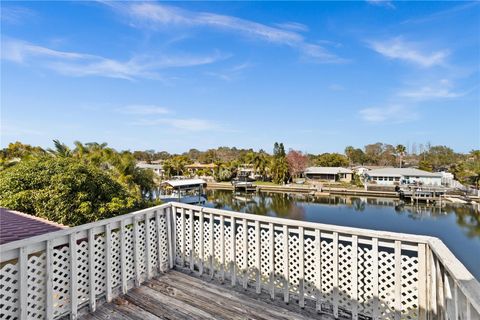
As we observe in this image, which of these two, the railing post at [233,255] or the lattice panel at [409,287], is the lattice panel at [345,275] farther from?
the railing post at [233,255]

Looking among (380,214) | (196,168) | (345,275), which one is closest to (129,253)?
(345,275)

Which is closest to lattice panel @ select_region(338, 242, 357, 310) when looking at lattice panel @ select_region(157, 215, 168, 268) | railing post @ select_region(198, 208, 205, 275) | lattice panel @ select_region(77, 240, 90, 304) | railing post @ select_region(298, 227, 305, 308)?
railing post @ select_region(298, 227, 305, 308)

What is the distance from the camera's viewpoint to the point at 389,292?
7.73 ft

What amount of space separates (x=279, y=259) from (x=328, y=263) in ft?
1.82

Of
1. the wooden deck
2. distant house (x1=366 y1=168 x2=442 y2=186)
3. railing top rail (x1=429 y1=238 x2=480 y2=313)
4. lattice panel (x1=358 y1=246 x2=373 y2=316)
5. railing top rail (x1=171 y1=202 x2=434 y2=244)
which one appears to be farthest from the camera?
distant house (x1=366 y1=168 x2=442 y2=186)

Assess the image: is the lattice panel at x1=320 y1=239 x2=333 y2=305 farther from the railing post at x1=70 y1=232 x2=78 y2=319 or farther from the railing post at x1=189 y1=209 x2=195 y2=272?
the railing post at x1=70 y1=232 x2=78 y2=319

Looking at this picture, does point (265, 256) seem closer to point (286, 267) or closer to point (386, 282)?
point (286, 267)

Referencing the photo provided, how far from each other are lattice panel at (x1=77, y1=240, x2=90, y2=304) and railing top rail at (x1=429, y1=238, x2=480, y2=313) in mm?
3100

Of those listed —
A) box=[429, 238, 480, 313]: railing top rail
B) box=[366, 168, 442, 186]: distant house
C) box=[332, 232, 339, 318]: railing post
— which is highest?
box=[429, 238, 480, 313]: railing top rail

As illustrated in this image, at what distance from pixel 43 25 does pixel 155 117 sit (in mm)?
17617

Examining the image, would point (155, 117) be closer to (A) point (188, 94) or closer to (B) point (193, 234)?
(A) point (188, 94)

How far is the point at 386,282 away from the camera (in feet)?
7.83

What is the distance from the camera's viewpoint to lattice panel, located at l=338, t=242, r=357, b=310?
2.52m

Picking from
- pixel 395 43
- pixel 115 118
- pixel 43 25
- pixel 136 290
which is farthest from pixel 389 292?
pixel 115 118
